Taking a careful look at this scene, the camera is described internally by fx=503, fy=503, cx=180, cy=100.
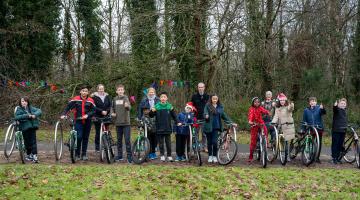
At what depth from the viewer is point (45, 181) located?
9.41m

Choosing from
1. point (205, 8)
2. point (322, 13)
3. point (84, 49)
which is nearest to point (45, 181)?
point (205, 8)

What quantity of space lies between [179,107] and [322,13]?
9.50 meters

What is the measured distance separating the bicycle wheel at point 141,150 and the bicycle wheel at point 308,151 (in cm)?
395

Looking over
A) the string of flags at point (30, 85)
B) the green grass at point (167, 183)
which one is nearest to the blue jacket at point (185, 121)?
the green grass at point (167, 183)

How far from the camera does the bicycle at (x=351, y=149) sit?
1272cm

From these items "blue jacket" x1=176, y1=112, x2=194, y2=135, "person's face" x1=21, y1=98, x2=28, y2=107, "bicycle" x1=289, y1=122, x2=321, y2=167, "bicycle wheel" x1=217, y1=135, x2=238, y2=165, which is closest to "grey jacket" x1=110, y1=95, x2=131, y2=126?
"blue jacket" x1=176, y1=112, x2=194, y2=135

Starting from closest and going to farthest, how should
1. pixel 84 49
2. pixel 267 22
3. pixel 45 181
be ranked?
1. pixel 45 181
2. pixel 267 22
3. pixel 84 49

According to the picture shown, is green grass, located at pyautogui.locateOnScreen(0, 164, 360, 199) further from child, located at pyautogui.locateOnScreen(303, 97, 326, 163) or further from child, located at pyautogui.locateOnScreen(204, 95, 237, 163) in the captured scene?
child, located at pyautogui.locateOnScreen(303, 97, 326, 163)

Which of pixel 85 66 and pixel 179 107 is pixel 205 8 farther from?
pixel 85 66

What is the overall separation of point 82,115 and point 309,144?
223 inches

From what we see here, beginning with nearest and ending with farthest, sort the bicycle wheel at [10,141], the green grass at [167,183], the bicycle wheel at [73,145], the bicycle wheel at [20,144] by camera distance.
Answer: the green grass at [167,183]
the bicycle wheel at [20,144]
the bicycle wheel at [73,145]
the bicycle wheel at [10,141]

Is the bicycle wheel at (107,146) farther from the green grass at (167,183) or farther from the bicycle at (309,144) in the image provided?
the bicycle at (309,144)

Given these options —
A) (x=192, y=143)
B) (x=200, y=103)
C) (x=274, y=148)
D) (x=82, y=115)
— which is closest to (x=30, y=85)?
(x=82, y=115)

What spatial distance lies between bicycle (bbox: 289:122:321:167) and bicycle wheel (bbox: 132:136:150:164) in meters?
3.96
